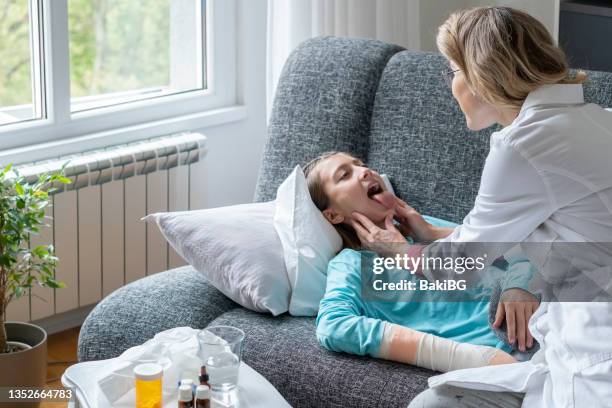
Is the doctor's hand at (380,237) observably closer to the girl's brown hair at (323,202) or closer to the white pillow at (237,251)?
the girl's brown hair at (323,202)

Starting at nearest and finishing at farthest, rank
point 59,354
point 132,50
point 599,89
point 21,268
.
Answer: point 599,89, point 21,268, point 59,354, point 132,50

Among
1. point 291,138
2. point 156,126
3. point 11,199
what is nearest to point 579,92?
point 291,138

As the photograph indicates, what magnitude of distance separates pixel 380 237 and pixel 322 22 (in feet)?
4.33

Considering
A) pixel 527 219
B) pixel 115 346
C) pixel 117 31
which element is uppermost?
pixel 117 31

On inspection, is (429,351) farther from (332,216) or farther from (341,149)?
(341,149)

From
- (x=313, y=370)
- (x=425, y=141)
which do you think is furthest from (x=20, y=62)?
(x=313, y=370)

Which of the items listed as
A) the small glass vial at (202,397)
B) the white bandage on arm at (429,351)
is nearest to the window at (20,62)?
the white bandage on arm at (429,351)

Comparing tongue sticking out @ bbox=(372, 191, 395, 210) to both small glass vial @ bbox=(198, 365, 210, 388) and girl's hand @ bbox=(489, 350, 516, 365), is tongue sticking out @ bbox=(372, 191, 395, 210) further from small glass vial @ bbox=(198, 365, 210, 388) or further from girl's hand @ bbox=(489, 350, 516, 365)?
small glass vial @ bbox=(198, 365, 210, 388)

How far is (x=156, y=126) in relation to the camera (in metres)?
3.47

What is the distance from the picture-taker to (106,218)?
129 inches

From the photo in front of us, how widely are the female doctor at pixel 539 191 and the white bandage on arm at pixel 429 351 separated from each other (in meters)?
0.14

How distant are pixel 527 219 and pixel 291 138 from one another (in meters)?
1.00

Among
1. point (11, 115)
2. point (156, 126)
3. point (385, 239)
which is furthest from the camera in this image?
point (156, 126)

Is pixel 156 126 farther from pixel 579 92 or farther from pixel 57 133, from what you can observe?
pixel 579 92
